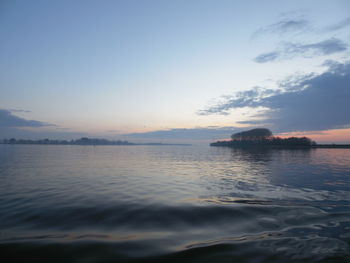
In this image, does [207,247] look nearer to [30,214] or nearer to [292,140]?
[30,214]

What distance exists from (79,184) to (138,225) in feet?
36.1

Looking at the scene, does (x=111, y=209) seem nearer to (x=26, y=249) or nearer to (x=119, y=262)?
(x=26, y=249)

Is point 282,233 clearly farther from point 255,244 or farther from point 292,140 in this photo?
point 292,140

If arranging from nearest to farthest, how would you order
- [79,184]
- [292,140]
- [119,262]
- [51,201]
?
[119,262]
[51,201]
[79,184]
[292,140]

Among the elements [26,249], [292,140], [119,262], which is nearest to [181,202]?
[119,262]

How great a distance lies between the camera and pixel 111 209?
1023 cm

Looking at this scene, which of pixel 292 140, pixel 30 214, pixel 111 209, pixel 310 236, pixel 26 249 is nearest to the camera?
pixel 26 249

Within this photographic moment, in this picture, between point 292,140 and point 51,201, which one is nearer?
point 51,201

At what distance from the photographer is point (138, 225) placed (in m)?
8.22

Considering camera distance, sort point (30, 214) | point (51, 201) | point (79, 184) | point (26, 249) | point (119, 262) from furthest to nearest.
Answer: point (79, 184), point (51, 201), point (30, 214), point (26, 249), point (119, 262)

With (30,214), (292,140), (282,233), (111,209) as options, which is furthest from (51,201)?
(292,140)

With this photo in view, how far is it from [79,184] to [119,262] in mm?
13273

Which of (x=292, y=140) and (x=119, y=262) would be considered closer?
(x=119, y=262)

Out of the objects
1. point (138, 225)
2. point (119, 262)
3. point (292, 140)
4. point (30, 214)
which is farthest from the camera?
point (292, 140)
